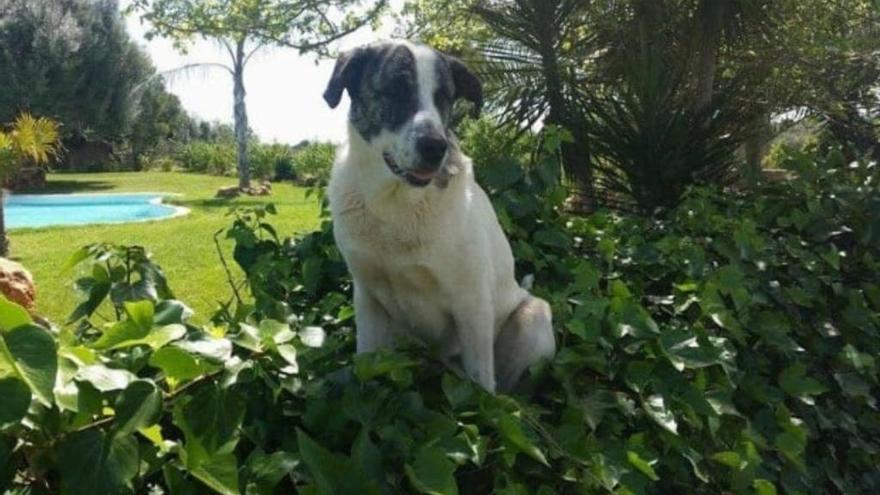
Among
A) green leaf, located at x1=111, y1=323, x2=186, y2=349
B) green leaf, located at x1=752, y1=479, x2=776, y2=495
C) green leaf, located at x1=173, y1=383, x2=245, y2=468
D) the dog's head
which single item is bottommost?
green leaf, located at x1=752, y1=479, x2=776, y2=495

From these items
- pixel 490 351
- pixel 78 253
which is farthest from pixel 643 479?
pixel 78 253

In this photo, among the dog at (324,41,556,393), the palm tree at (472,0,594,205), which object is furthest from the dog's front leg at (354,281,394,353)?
the palm tree at (472,0,594,205)

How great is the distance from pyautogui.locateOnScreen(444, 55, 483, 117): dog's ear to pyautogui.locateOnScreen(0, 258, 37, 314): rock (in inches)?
194

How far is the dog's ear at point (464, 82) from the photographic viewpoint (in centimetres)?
242

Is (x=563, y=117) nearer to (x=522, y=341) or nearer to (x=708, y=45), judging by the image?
(x=708, y=45)

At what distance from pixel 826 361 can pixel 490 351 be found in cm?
156

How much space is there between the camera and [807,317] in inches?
124

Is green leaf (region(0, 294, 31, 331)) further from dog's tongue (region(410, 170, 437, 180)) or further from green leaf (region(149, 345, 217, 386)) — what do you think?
dog's tongue (region(410, 170, 437, 180))

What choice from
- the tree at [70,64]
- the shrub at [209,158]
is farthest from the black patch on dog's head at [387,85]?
the shrub at [209,158]

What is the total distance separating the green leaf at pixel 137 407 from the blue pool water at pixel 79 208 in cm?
1771

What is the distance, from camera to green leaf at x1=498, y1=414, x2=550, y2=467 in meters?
1.51

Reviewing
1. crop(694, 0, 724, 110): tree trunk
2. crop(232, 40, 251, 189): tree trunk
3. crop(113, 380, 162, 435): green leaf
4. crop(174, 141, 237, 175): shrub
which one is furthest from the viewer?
crop(174, 141, 237, 175): shrub

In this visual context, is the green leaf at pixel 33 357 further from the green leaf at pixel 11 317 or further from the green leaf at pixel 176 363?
the green leaf at pixel 176 363

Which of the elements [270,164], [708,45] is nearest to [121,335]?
[708,45]
